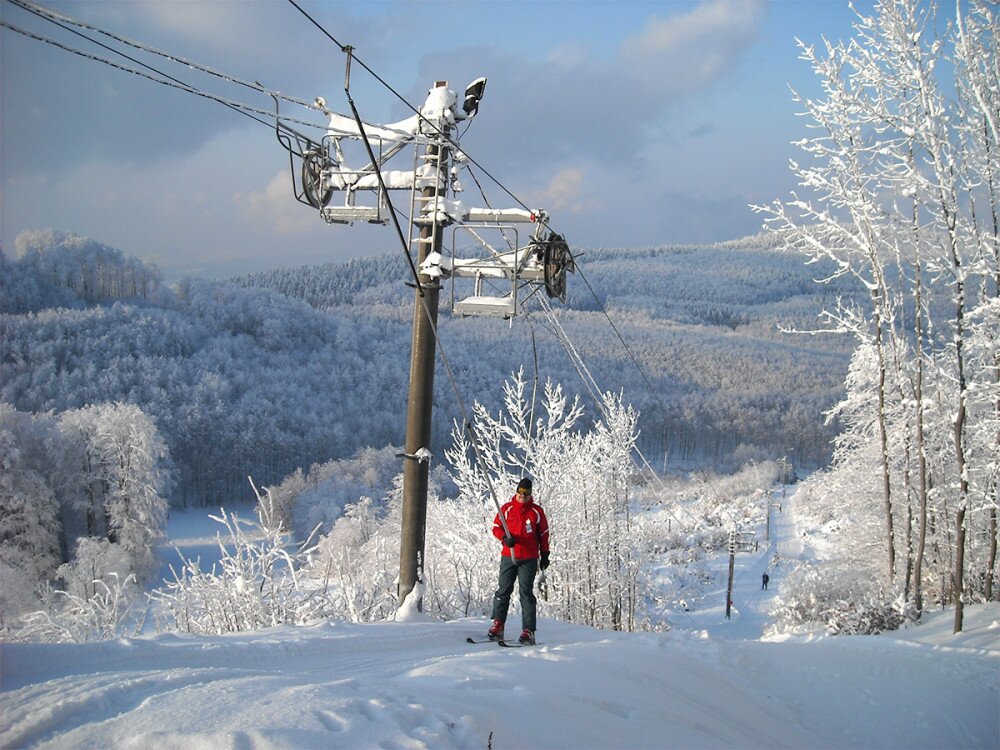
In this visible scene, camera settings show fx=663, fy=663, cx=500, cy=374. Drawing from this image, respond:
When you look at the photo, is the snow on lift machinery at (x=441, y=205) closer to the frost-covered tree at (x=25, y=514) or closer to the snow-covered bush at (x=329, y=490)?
the frost-covered tree at (x=25, y=514)

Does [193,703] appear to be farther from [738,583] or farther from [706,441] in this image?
[706,441]

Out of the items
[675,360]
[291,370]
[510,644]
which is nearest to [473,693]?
[510,644]

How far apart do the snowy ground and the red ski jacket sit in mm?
900

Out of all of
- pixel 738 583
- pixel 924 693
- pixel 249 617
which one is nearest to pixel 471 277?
pixel 249 617

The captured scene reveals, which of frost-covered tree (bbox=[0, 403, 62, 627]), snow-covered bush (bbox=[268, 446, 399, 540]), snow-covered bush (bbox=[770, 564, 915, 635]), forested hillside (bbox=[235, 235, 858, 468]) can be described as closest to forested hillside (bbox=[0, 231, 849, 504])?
forested hillside (bbox=[235, 235, 858, 468])

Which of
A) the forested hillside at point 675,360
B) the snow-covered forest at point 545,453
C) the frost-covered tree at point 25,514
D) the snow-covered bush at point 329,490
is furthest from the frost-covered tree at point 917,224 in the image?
the forested hillside at point 675,360

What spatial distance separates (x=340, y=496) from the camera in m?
60.9

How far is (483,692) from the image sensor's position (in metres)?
3.80

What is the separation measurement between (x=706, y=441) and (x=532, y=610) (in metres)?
112

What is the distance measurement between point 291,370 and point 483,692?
102979mm

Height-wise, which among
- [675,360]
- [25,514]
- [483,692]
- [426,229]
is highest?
[675,360]

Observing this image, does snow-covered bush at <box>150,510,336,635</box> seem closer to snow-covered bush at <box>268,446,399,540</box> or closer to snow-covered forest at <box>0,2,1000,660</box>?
snow-covered forest at <box>0,2,1000,660</box>

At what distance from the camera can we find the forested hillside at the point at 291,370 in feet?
254

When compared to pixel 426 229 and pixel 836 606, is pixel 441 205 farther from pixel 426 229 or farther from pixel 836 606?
pixel 836 606
